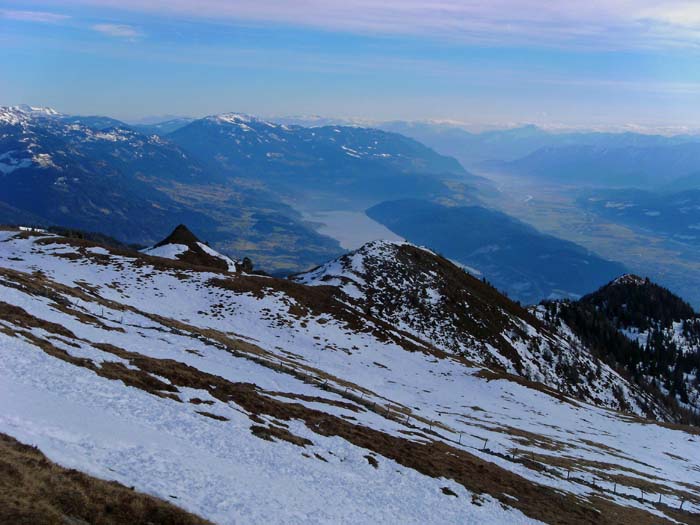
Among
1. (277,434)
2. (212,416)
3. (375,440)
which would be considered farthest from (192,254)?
(277,434)

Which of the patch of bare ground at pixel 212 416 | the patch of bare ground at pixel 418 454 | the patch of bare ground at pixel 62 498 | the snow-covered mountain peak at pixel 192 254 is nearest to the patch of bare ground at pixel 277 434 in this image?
the patch of bare ground at pixel 418 454

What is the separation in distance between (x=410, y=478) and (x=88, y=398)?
A: 644 inches

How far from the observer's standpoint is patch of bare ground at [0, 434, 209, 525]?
12.9 metres

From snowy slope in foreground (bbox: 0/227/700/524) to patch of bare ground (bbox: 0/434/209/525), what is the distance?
1.02 meters

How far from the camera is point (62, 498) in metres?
13.9

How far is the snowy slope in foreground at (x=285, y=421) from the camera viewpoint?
766 inches

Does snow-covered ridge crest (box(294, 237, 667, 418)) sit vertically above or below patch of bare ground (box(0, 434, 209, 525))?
below

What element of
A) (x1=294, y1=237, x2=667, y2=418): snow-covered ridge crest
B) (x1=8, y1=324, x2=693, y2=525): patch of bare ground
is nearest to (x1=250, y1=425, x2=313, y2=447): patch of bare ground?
(x1=8, y1=324, x2=693, y2=525): patch of bare ground

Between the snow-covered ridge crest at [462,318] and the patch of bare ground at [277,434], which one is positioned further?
the snow-covered ridge crest at [462,318]

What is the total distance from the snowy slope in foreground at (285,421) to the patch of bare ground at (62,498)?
1020 mm

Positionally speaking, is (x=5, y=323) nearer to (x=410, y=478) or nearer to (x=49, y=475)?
(x=49, y=475)

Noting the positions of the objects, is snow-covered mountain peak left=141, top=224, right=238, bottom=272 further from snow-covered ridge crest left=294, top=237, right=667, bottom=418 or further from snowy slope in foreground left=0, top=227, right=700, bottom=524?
snowy slope in foreground left=0, top=227, right=700, bottom=524

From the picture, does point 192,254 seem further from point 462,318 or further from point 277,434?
point 277,434

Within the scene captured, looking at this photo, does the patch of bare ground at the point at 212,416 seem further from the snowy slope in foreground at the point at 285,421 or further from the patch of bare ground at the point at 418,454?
the patch of bare ground at the point at 418,454
